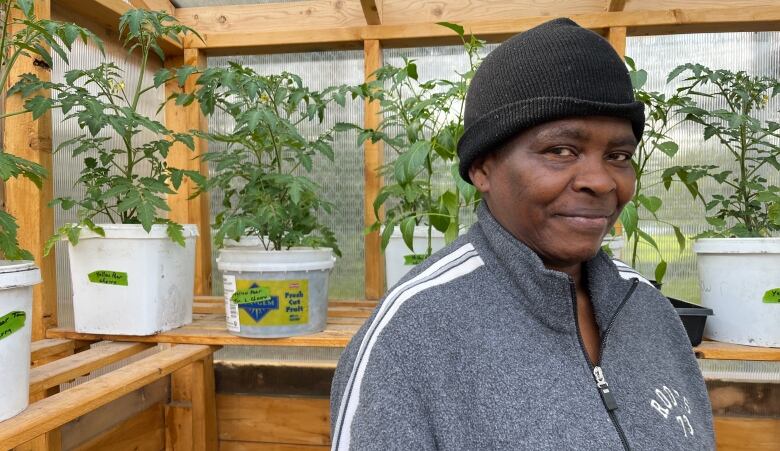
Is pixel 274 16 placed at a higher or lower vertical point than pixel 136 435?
higher

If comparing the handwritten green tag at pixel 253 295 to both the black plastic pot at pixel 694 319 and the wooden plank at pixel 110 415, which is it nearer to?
the wooden plank at pixel 110 415

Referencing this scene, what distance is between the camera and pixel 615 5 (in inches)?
78.2

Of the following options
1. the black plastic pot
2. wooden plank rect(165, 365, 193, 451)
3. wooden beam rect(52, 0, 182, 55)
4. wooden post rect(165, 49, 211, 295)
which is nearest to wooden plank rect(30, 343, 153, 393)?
wooden plank rect(165, 365, 193, 451)

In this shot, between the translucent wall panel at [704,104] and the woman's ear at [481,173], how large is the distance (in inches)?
60.5

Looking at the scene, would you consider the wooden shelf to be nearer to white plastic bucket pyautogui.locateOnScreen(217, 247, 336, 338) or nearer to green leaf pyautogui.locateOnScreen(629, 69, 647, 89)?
white plastic bucket pyautogui.locateOnScreen(217, 247, 336, 338)

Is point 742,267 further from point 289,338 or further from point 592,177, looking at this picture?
point 289,338

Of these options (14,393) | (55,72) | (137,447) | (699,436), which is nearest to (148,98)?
(55,72)

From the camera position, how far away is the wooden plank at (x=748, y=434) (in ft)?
6.25

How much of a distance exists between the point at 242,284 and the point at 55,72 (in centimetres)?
95

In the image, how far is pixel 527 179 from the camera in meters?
0.71

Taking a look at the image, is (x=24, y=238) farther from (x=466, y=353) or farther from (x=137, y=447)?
(x=466, y=353)

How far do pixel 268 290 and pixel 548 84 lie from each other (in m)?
1.06

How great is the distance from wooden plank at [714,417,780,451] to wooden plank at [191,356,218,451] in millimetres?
1658

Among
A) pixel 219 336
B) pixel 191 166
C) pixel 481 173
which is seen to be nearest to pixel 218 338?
pixel 219 336
